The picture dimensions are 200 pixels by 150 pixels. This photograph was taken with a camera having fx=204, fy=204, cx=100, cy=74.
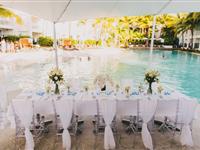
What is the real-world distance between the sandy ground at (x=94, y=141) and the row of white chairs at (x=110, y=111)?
154 millimetres

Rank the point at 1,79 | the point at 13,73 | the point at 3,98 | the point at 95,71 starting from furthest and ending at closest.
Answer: the point at 95,71 → the point at 13,73 → the point at 1,79 → the point at 3,98

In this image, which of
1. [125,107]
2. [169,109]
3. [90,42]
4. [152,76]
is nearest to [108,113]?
[125,107]

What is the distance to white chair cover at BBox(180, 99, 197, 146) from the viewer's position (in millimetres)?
3510

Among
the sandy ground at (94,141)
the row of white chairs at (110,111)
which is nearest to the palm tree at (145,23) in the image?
the sandy ground at (94,141)

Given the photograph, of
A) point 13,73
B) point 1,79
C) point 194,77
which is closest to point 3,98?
point 1,79

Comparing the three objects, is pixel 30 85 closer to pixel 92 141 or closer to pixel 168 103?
pixel 92 141

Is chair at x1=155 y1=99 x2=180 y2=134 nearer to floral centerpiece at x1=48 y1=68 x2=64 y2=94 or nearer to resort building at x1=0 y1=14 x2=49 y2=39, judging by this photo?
floral centerpiece at x1=48 y1=68 x2=64 y2=94

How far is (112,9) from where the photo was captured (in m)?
5.32

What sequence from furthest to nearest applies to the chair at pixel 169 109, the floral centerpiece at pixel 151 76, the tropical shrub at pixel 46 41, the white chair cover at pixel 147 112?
1. the tropical shrub at pixel 46 41
2. the floral centerpiece at pixel 151 76
3. the chair at pixel 169 109
4. the white chair cover at pixel 147 112

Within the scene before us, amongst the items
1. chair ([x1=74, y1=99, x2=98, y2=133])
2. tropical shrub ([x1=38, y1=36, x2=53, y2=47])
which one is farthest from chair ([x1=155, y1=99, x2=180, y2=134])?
tropical shrub ([x1=38, y1=36, x2=53, y2=47])

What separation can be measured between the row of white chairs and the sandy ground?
154 mm

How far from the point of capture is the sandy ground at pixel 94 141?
11.4 feet

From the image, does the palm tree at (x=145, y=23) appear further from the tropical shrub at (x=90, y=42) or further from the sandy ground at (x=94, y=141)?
the sandy ground at (x=94, y=141)

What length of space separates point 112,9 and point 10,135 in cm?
380
